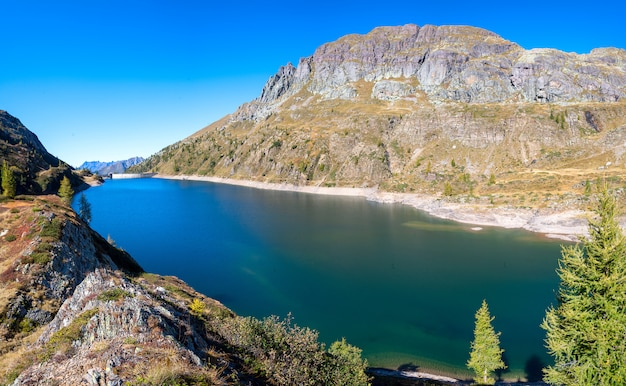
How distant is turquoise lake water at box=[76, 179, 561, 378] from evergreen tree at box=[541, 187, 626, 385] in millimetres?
9415

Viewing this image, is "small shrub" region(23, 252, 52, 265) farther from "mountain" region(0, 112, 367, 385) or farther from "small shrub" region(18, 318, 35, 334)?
"small shrub" region(18, 318, 35, 334)

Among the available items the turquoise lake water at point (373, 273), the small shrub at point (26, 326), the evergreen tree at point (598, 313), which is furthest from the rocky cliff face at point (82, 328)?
the turquoise lake water at point (373, 273)

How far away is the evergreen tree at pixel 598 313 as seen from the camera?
18453mm

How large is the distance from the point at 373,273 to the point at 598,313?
155 feet

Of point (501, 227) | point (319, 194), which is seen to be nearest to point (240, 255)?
point (501, 227)

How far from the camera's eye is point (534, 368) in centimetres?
3659

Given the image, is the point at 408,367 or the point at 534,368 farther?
the point at 408,367

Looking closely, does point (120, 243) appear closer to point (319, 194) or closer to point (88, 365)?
point (88, 365)

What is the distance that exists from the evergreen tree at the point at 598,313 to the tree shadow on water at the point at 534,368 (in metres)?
18.2

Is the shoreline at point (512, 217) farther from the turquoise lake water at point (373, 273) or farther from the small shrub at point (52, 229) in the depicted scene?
the small shrub at point (52, 229)

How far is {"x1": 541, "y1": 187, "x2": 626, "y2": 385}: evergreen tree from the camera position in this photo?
18.5 meters

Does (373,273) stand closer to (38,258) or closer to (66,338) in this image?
(38,258)

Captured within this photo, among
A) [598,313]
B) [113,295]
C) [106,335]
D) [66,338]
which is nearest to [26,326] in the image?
[113,295]

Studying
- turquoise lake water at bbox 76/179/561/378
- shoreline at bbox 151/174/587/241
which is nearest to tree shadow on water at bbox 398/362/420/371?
turquoise lake water at bbox 76/179/561/378
